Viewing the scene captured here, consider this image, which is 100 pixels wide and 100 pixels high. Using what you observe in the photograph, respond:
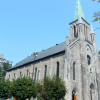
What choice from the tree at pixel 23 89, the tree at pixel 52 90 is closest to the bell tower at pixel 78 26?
the tree at pixel 52 90

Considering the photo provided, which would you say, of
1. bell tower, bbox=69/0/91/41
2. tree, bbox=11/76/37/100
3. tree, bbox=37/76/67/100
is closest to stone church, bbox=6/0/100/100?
bell tower, bbox=69/0/91/41

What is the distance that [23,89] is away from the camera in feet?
82.2

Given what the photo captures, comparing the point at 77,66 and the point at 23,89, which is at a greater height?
the point at 77,66

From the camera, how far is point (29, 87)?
25344 mm

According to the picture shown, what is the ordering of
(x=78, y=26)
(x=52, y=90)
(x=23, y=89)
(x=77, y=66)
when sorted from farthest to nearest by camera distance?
(x=78, y=26) → (x=77, y=66) → (x=23, y=89) → (x=52, y=90)

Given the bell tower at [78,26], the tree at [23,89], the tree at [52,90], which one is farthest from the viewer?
the bell tower at [78,26]

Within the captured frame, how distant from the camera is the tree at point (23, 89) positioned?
2474 cm

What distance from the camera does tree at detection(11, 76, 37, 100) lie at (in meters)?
24.7

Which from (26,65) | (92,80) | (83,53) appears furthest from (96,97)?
(26,65)

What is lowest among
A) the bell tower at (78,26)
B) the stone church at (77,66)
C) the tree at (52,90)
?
the tree at (52,90)

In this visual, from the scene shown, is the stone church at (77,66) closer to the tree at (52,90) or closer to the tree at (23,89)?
the tree at (52,90)

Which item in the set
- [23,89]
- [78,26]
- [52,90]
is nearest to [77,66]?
[52,90]

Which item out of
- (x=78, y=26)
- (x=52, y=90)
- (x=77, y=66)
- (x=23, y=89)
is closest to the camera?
(x=52, y=90)

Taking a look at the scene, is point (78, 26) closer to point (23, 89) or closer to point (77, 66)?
point (77, 66)
